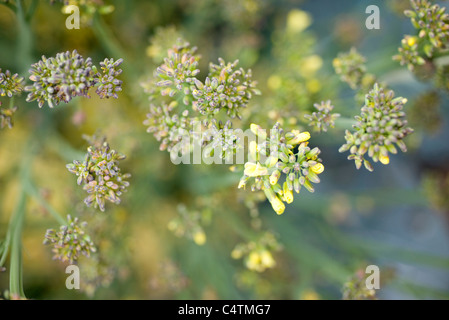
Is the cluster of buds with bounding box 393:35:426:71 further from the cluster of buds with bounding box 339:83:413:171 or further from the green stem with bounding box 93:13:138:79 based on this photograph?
the green stem with bounding box 93:13:138:79

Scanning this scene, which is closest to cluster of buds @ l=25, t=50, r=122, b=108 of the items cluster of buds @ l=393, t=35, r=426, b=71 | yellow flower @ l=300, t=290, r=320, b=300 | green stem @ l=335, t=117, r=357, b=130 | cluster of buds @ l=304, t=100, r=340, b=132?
cluster of buds @ l=304, t=100, r=340, b=132

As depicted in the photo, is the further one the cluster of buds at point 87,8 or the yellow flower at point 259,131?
the cluster of buds at point 87,8

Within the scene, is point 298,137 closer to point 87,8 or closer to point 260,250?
point 260,250

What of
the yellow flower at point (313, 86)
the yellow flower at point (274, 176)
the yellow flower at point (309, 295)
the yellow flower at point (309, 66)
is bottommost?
the yellow flower at point (309, 295)

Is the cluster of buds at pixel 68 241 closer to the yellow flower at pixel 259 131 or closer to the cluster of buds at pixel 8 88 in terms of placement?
the cluster of buds at pixel 8 88

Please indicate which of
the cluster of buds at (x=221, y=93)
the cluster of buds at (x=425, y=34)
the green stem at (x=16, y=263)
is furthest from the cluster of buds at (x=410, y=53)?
the green stem at (x=16, y=263)

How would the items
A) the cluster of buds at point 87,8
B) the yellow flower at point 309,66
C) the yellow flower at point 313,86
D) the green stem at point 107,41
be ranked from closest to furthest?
the cluster of buds at point 87,8 < the green stem at point 107,41 < the yellow flower at point 313,86 < the yellow flower at point 309,66

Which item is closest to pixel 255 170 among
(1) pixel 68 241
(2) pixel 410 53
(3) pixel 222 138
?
(3) pixel 222 138
